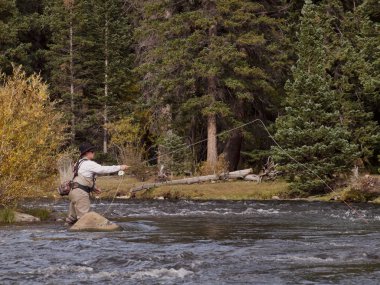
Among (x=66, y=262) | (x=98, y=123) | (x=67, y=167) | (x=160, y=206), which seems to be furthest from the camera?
(x=98, y=123)

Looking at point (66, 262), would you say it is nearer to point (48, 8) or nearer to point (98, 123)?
point (98, 123)

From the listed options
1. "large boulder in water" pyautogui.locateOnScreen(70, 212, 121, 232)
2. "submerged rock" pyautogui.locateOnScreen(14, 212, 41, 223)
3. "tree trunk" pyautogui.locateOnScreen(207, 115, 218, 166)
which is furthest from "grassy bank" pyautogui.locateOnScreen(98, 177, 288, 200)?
"large boulder in water" pyautogui.locateOnScreen(70, 212, 121, 232)

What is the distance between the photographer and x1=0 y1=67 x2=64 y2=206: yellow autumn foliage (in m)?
17.0

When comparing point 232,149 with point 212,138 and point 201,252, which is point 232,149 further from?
point 201,252

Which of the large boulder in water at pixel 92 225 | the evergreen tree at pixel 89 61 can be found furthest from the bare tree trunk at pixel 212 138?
the large boulder in water at pixel 92 225

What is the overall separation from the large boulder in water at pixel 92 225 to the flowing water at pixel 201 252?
408 mm

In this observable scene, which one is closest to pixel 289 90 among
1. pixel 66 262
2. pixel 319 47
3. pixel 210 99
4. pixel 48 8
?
pixel 319 47

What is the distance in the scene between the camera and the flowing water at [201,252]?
950cm

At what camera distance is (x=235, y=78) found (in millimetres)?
33750

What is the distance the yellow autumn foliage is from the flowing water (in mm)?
1429

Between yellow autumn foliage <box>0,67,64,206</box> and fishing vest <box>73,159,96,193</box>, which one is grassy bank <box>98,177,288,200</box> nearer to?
yellow autumn foliage <box>0,67,64,206</box>

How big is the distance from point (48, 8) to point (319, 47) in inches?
926

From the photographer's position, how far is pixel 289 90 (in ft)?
94.4

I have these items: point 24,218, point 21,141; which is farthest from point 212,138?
point 21,141
